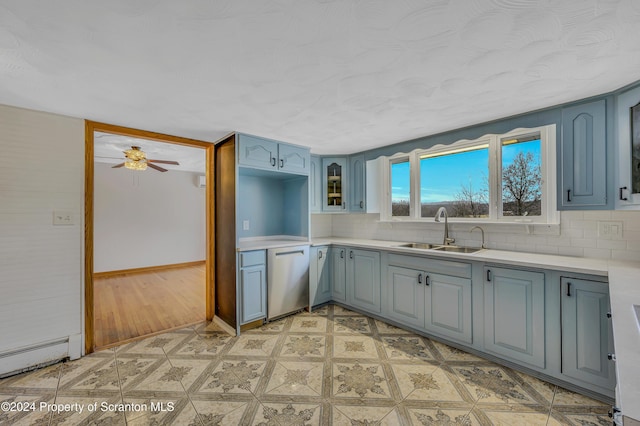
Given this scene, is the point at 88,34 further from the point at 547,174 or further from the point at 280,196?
the point at 547,174

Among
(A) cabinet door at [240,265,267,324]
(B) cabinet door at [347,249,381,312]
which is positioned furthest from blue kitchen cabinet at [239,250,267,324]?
(B) cabinet door at [347,249,381,312]

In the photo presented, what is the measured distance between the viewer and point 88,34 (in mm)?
1255

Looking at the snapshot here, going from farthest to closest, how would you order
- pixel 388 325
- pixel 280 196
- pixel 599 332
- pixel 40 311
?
pixel 280 196 → pixel 388 325 → pixel 40 311 → pixel 599 332

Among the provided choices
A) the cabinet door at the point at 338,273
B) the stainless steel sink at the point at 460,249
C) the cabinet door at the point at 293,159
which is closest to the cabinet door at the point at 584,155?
the stainless steel sink at the point at 460,249

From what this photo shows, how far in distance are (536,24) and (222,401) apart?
2.75 metres

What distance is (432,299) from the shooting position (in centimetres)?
Result: 259

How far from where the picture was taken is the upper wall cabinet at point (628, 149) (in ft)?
5.52

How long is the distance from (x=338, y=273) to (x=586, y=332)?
2.31 m

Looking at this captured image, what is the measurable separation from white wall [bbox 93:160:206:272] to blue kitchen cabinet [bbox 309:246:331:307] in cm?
398

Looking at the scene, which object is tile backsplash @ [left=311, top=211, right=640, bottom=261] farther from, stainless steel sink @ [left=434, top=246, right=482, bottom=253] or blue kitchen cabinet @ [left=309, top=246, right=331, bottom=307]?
blue kitchen cabinet @ [left=309, top=246, right=331, bottom=307]

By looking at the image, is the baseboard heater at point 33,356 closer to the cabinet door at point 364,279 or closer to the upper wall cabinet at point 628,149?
the cabinet door at point 364,279

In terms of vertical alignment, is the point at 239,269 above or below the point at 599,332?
above

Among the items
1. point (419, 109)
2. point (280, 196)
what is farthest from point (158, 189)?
point (419, 109)

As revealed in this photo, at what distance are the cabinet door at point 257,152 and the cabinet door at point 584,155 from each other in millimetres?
2646
